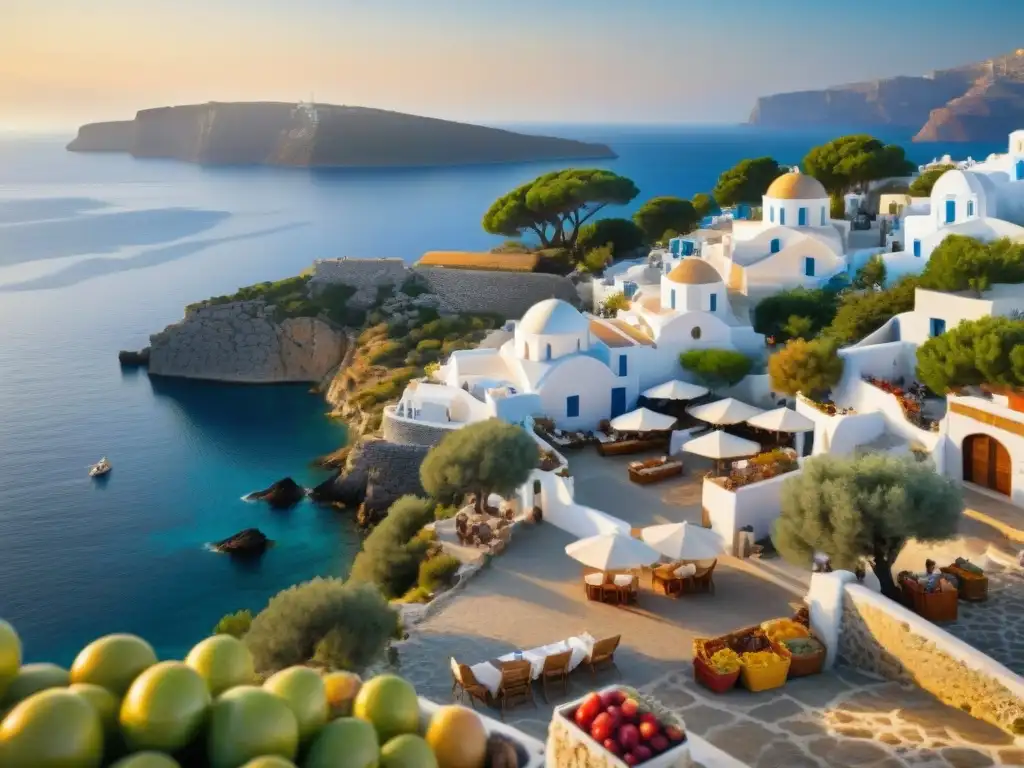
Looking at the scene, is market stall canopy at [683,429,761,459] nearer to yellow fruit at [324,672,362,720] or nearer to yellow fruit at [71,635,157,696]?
yellow fruit at [324,672,362,720]

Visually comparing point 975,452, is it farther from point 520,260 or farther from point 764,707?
point 520,260

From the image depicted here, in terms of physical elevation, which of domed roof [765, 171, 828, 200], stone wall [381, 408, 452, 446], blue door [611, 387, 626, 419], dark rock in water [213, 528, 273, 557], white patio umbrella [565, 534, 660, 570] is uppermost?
domed roof [765, 171, 828, 200]

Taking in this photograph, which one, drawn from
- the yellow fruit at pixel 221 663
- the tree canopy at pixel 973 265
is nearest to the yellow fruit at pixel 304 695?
the yellow fruit at pixel 221 663

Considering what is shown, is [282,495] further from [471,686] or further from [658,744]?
[658,744]

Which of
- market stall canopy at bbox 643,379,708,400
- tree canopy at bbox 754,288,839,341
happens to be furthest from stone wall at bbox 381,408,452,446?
tree canopy at bbox 754,288,839,341

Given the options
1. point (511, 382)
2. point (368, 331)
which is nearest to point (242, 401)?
point (368, 331)

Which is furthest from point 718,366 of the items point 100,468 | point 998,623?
point 100,468

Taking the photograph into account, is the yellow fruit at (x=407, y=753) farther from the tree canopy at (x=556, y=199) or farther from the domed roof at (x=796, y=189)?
the tree canopy at (x=556, y=199)
